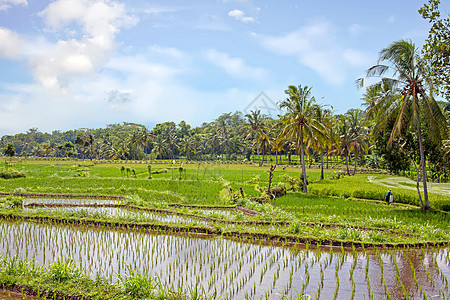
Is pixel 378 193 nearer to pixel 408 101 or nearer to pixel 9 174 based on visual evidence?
pixel 408 101

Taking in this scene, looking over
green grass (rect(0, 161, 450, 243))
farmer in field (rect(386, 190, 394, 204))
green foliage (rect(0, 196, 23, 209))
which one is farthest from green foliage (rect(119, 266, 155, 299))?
farmer in field (rect(386, 190, 394, 204))

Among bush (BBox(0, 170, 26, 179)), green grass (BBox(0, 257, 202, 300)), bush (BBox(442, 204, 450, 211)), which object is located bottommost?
bush (BBox(442, 204, 450, 211))

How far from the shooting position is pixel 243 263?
7.16 meters

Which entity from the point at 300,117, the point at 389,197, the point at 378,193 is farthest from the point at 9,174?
the point at 389,197

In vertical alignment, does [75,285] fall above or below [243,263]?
above

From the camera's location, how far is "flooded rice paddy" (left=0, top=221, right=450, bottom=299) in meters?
5.82

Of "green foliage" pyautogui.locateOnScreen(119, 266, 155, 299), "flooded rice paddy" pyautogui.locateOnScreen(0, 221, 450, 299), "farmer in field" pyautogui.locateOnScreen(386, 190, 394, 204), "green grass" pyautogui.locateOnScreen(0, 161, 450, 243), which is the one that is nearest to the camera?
"green foliage" pyautogui.locateOnScreen(119, 266, 155, 299)

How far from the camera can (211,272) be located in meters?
6.51

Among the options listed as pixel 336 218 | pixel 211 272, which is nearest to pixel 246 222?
pixel 336 218

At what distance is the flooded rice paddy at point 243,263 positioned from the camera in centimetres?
582

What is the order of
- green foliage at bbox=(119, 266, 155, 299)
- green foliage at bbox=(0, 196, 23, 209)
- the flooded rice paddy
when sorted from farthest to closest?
green foliage at bbox=(0, 196, 23, 209) < the flooded rice paddy < green foliage at bbox=(119, 266, 155, 299)

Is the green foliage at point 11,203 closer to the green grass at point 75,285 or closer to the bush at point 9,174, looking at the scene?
the green grass at point 75,285

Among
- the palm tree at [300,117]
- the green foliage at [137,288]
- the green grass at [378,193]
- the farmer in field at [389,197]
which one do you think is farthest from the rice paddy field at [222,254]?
the palm tree at [300,117]

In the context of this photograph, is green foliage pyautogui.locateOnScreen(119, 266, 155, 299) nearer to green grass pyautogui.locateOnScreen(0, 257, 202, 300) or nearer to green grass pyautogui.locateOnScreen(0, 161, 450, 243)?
green grass pyautogui.locateOnScreen(0, 257, 202, 300)
